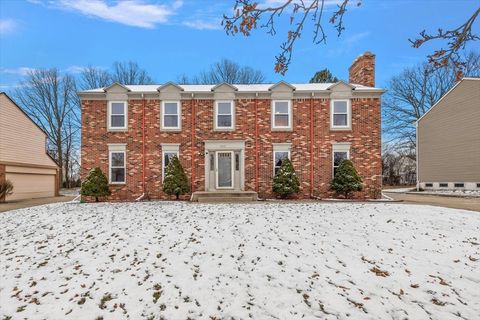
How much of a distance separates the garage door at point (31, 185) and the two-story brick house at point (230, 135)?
7.55 m

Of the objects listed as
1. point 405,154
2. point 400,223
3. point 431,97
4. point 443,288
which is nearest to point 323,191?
point 400,223

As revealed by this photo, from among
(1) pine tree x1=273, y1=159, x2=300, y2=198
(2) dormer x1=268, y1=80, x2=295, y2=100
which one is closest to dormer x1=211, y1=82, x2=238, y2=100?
(2) dormer x1=268, y1=80, x2=295, y2=100

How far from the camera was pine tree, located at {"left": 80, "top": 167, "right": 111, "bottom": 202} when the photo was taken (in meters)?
15.2

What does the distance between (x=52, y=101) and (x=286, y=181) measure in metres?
32.2

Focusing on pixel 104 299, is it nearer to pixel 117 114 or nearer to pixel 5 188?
pixel 117 114

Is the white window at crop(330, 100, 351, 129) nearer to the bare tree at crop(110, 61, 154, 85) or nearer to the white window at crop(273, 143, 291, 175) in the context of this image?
the white window at crop(273, 143, 291, 175)

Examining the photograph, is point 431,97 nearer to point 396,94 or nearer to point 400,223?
point 396,94

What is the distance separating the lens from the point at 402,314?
441 cm

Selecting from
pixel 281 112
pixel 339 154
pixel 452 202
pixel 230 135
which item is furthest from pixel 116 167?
pixel 452 202

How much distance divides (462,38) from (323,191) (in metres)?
13.9

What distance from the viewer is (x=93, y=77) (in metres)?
36.7

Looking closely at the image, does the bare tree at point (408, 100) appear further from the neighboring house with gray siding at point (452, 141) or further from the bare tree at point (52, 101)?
the bare tree at point (52, 101)

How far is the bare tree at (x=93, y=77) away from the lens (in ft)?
120

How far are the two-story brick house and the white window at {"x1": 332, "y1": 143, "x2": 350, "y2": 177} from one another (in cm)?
5
